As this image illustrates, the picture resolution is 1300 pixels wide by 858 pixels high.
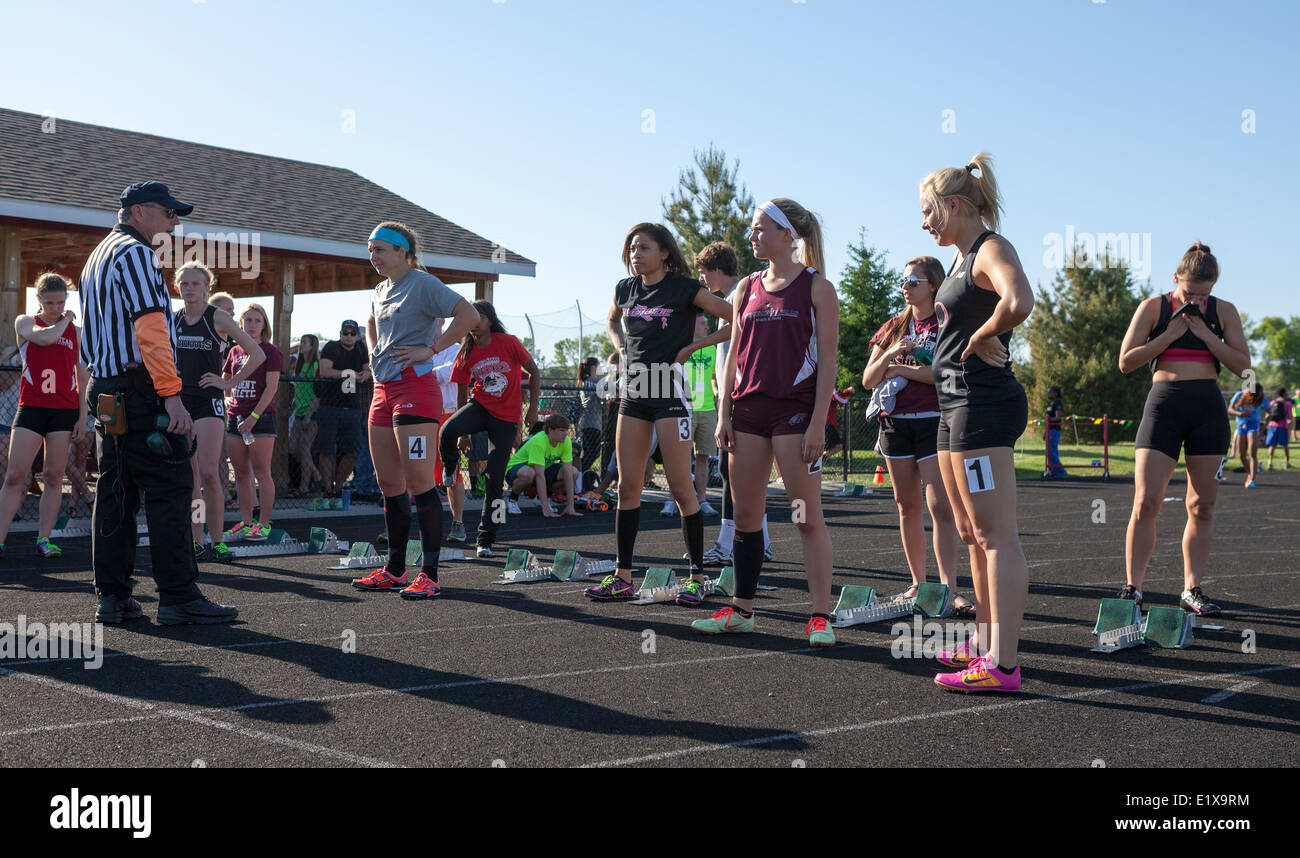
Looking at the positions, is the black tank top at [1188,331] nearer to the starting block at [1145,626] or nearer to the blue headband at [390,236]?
the starting block at [1145,626]

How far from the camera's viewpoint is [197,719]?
13.0 feet

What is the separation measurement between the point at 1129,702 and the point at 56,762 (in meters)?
3.90

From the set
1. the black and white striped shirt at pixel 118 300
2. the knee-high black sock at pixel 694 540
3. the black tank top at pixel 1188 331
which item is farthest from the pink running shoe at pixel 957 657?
the black and white striped shirt at pixel 118 300

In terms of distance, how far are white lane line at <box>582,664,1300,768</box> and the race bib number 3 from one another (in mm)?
855

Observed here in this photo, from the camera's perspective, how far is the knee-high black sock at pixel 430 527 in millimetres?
6891

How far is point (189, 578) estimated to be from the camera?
19.1 feet

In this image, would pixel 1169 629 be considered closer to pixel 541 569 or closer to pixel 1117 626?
pixel 1117 626

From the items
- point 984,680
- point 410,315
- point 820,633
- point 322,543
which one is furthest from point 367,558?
point 984,680

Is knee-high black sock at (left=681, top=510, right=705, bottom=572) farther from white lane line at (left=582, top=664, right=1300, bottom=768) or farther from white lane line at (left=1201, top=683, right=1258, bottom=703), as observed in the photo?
white lane line at (left=1201, top=683, right=1258, bottom=703)

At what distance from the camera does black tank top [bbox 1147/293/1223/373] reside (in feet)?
20.0

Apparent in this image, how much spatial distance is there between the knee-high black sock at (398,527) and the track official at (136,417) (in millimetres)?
1414

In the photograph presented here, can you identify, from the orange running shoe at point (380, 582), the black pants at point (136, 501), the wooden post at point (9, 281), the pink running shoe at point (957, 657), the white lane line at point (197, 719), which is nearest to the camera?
the white lane line at point (197, 719)

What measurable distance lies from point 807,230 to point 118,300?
11.6ft

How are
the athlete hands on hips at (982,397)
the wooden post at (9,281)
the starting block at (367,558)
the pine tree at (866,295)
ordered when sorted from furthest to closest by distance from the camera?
the pine tree at (866,295) < the wooden post at (9,281) < the starting block at (367,558) < the athlete hands on hips at (982,397)
